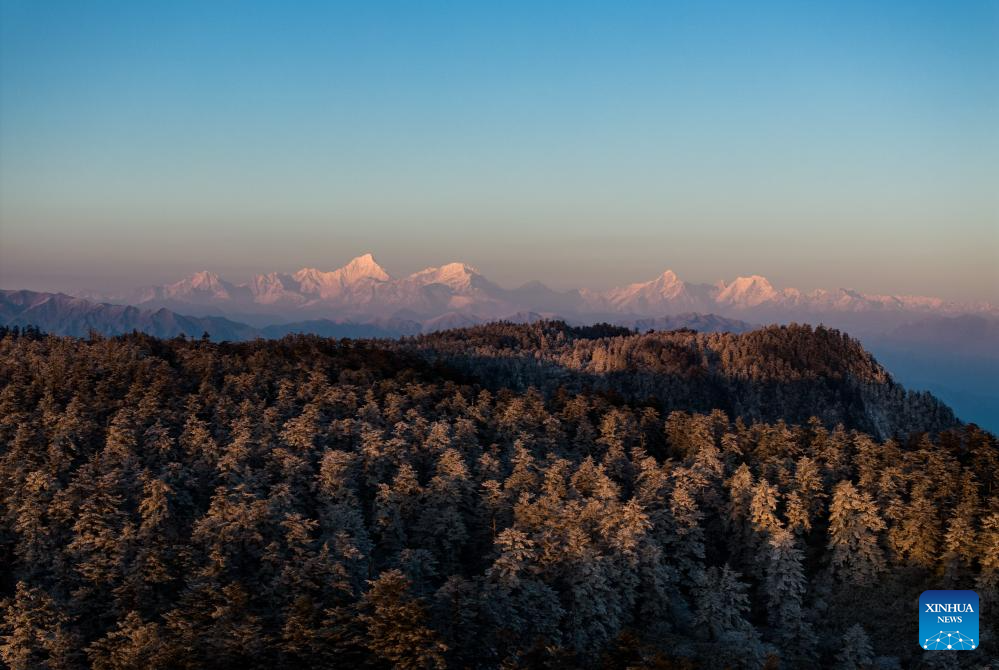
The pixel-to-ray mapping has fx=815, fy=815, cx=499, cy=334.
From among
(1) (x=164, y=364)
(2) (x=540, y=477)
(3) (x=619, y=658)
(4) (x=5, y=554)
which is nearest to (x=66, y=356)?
(1) (x=164, y=364)

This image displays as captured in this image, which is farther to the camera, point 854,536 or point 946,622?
point 854,536

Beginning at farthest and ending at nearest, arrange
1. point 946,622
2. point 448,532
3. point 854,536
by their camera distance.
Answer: point 854,536 < point 448,532 < point 946,622

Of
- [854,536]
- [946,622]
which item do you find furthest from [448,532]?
[946,622]

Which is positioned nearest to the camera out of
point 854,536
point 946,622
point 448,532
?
point 946,622

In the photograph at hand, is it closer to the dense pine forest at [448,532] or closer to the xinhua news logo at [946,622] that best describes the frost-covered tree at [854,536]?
the dense pine forest at [448,532]

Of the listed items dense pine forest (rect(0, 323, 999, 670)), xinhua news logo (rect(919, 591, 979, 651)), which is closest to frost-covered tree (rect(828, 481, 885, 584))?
dense pine forest (rect(0, 323, 999, 670))

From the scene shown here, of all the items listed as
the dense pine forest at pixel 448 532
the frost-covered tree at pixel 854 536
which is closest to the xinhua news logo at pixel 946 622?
the dense pine forest at pixel 448 532

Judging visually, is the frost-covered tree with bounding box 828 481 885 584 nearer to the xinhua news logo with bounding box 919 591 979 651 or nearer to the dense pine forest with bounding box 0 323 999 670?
the dense pine forest with bounding box 0 323 999 670

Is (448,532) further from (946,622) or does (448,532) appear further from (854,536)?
(946,622)

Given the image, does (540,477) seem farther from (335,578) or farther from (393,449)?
(335,578)
